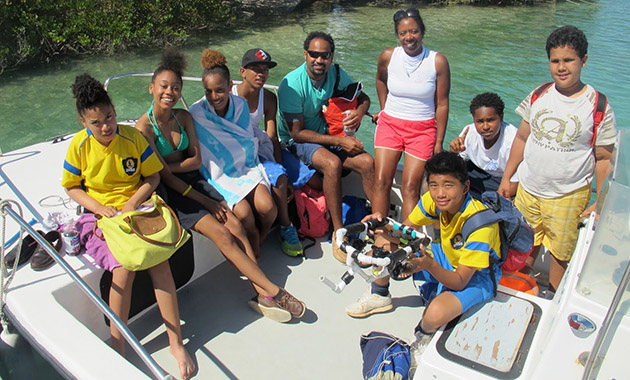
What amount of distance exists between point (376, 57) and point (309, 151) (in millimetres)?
8426

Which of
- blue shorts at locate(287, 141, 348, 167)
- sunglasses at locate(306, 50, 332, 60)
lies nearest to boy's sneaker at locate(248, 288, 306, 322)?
blue shorts at locate(287, 141, 348, 167)

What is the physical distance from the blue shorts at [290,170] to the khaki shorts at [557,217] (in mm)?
1284

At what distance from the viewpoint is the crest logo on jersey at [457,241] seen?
231cm

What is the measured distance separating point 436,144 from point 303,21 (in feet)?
39.3

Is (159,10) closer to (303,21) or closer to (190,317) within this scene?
(303,21)

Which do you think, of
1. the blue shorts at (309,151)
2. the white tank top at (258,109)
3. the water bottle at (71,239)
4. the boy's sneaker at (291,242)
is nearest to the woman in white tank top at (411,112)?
the blue shorts at (309,151)

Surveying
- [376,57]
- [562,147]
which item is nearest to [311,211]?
[562,147]

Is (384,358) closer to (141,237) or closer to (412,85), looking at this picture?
(141,237)

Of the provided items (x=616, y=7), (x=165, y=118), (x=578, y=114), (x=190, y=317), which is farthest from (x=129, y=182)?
(x=616, y=7)

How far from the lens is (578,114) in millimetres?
2387

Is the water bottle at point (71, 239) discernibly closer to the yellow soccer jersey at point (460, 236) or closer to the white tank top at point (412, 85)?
the yellow soccer jersey at point (460, 236)

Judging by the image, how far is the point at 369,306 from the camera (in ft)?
9.09

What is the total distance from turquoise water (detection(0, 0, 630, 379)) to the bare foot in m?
5.19

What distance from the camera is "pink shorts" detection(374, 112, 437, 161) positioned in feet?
10.6
